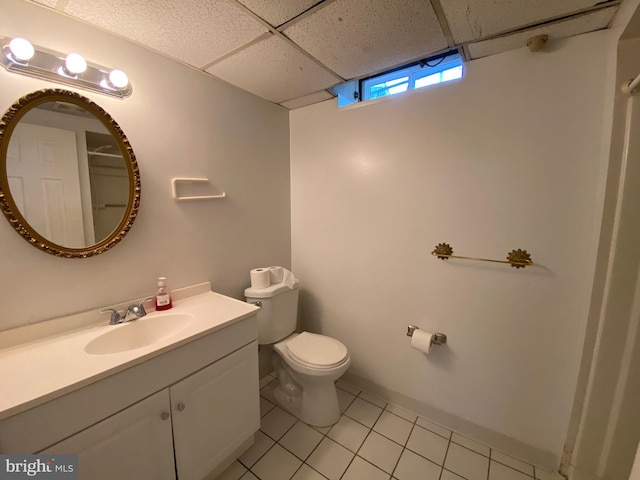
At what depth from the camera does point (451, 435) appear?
159 cm

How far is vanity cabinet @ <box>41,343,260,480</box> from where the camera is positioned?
890 mm

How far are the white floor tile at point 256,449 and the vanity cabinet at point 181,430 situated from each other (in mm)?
158

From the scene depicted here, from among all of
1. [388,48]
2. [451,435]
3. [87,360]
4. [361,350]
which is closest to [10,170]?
[87,360]

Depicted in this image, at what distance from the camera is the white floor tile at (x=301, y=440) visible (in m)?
1.48

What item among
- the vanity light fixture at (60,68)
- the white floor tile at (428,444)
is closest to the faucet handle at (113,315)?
the vanity light fixture at (60,68)

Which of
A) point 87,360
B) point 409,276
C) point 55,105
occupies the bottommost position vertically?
point 87,360

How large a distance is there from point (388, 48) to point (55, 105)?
1509 millimetres

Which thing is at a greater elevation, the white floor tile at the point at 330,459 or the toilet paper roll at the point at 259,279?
the toilet paper roll at the point at 259,279

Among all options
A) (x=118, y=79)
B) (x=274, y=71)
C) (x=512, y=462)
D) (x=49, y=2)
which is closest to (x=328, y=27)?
(x=274, y=71)

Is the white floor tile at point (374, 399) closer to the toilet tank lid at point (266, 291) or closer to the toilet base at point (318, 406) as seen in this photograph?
the toilet base at point (318, 406)

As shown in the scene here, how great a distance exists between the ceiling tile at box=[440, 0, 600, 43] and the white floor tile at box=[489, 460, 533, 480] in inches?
84.2

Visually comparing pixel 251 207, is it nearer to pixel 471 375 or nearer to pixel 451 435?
pixel 471 375

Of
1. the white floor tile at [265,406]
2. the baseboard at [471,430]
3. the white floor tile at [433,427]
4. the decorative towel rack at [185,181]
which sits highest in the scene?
the decorative towel rack at [185,181]

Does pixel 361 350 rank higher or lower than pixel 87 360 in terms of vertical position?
lower
